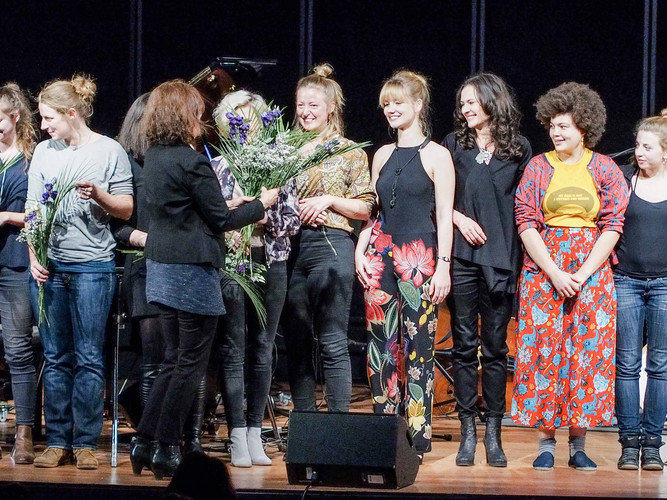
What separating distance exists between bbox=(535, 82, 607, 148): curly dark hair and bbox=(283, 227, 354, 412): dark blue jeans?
102 cm

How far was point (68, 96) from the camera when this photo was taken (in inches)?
160

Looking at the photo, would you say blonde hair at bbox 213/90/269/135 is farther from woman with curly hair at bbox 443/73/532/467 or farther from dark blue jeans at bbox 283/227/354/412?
woman with curly hair at bbox 443/73/532/467

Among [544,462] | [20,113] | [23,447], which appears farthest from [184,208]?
[544,462]

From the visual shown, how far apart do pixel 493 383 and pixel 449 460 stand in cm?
40

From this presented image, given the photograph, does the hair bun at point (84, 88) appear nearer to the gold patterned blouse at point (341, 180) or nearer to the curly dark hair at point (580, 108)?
the gold patterned blouse at point (341, 180)

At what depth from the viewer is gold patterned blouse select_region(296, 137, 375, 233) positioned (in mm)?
4223

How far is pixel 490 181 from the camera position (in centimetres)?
422

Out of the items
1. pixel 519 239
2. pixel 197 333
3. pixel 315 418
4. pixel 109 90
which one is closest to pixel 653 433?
pixel 519 239

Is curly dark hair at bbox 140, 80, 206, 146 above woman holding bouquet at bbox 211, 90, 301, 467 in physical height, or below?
above

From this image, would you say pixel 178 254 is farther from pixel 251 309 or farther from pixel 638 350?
pixel 638 350

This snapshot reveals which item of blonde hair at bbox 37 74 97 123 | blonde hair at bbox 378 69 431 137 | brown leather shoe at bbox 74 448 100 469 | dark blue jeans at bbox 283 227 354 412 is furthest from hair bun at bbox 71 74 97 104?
brown leather shoe at bbox 74 448 100 469

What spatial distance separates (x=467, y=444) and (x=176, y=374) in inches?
51.4

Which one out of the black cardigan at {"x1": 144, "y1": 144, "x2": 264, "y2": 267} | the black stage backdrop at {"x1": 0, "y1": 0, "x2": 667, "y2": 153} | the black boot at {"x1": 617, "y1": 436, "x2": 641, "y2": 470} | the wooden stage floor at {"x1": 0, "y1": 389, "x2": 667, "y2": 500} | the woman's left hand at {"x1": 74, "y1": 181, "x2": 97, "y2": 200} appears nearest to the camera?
the wooden stage floor at {"x1": 0, "y1": 389, "x2": 667, "y2": 500}

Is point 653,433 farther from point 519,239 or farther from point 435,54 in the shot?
point 435,54
